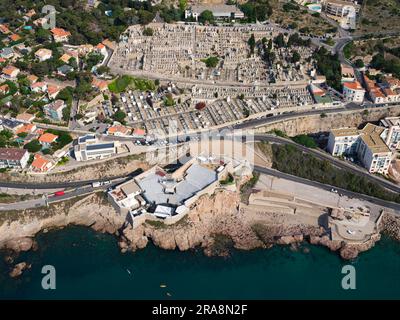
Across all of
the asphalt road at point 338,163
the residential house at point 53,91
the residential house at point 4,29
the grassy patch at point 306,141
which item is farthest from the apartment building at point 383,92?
the residential house at point 4,29

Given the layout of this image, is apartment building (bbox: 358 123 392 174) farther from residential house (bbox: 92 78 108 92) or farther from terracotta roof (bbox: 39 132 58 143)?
terracotta roof (bbox: 39 132 58 143)

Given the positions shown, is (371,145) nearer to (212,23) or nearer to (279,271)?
(279,271)

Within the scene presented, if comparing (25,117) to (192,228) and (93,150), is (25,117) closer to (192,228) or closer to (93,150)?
(93,150)

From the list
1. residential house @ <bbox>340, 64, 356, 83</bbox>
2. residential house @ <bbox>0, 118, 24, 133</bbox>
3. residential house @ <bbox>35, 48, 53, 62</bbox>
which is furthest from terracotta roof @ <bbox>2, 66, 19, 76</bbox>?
residential house @ <bbox>340, 64, 356, 83</bbox>

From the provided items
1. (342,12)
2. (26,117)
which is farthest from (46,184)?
(342,12)

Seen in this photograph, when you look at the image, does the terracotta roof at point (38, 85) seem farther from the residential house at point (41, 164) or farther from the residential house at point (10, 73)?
the residential house at point (41, 164)

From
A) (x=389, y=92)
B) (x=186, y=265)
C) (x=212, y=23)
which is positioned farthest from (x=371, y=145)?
(x=212, y=23)
